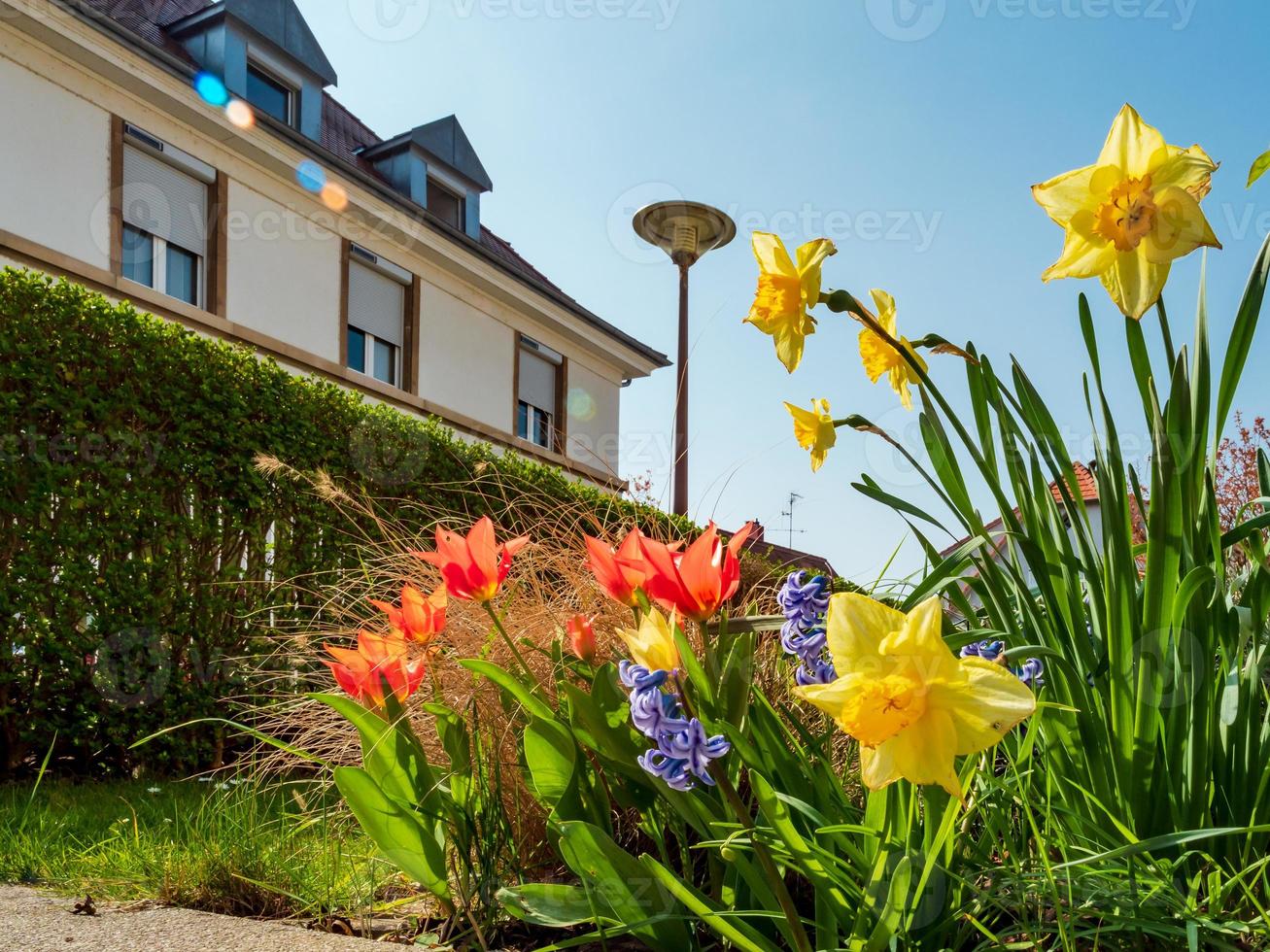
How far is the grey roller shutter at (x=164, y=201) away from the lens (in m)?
9.31

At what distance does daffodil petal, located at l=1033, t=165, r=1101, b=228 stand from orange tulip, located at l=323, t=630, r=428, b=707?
130 cm

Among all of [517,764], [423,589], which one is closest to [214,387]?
[423,589]

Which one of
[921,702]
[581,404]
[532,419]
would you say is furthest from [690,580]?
[581,404]

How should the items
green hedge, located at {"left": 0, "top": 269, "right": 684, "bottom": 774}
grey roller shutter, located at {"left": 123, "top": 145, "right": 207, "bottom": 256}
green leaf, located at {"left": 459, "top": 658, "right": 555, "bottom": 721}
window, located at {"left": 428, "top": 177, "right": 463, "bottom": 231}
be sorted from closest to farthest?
green leaf, located at {"left": 459, "top": 658, "right": 555, "bottom": 721}
green hedge, located at {"left": 0, "top": 269, "right": 684, "bottom": 774}
grey roller shutter, located at {"left": 123, "top": 145, "right": 207, "bottom": 256}
window, located at {"left": 428, "top": 177, "right": 463, "bottom": 231}

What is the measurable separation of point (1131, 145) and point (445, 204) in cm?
1413

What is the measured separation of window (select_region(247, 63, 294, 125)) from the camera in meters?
11.6

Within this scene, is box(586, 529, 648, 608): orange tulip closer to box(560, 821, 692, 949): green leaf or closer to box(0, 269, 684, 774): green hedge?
box(560, 821, 692, 949): green leaf

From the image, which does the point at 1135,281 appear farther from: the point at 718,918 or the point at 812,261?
the point at 718,918

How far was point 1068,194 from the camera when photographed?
54.9 inches

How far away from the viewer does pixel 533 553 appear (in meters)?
2.89

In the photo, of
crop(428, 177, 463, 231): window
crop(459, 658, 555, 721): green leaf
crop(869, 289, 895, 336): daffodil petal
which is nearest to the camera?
crop(459, 658, 555, 721): green leaf

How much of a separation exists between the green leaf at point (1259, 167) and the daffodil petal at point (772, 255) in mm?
670

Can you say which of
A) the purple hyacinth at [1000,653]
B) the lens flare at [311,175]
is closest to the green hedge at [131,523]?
the purple hyacinth at [1000,653]

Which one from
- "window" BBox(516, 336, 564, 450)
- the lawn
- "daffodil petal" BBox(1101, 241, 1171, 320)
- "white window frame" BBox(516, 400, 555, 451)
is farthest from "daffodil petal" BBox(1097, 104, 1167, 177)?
"white window frame" BBox(516, 400, 555, 451)
